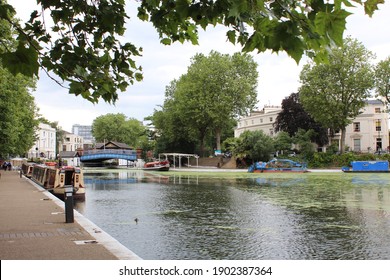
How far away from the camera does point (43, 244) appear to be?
24.8 ft

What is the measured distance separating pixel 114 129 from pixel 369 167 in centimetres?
8302

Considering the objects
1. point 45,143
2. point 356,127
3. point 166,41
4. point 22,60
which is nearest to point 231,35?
point 166,41

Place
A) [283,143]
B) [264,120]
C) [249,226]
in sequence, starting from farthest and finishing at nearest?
[264,120] → [283,143] → [249,226]

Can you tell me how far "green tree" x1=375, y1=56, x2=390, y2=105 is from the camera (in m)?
49.6

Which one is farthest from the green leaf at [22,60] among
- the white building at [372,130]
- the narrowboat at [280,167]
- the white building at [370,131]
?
the white building at [372,130]

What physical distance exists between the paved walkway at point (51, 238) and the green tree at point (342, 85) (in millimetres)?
41516

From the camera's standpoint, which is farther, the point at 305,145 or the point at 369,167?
the point at 305,145

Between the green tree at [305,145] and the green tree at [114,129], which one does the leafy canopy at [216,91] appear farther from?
the green tree at [114,129]

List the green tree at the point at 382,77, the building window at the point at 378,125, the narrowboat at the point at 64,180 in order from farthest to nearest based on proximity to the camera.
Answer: the building window at the point at 378,125
the green tree at the point at 382,77
the narrowboat at the point at 64,180

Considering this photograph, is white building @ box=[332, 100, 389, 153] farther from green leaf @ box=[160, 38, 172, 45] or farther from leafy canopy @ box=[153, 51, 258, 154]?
green leaf @ box=[160, 38, 172, 45]

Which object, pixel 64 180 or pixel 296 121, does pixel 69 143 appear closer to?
pixel 296 121

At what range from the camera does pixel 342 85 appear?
159 feet

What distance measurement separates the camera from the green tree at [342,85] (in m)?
47.4

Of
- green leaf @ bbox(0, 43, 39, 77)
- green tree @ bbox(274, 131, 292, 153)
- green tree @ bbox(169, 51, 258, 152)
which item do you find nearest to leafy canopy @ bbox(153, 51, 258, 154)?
green tree @ bbox(169, 51, 258, 152)
